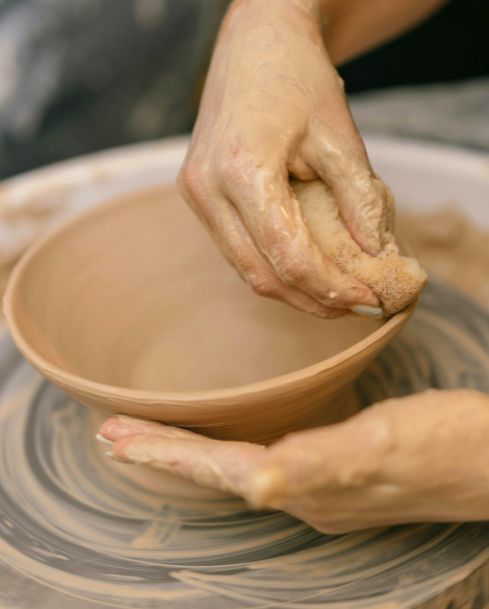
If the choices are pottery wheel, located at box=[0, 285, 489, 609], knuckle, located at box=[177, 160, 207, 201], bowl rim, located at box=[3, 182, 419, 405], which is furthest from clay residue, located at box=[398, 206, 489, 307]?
knuckle, located at box=[177, 160, 207, 201]

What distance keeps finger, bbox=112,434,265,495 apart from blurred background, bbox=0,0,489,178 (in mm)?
1094

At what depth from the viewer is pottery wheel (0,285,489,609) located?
0.69 m

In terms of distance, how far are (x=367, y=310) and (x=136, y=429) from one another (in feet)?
0.97

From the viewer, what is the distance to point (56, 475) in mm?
892

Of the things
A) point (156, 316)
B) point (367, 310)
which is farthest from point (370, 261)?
point (156, 316)

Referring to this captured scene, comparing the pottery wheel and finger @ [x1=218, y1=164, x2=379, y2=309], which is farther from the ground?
finger @ [x1=218, y1=164, x2=379, y2=309]

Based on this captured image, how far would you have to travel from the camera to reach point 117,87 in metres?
1.63

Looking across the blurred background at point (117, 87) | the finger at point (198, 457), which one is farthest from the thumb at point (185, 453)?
the blurred background at point (117, 87)

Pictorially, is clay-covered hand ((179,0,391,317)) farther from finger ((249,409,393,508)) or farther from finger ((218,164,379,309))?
finger ((249,409,393,508))

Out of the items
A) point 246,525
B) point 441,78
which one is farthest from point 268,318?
point 441,78

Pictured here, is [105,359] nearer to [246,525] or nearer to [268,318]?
[268,318]

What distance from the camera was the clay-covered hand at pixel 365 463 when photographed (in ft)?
1.79

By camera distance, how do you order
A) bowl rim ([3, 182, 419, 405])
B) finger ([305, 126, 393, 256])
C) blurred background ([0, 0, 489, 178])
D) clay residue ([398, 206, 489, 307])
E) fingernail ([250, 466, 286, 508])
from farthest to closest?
blurred background ([0, 0, 489, 178]) → clay residue ([398, 206, 489, 307]) → finger ([305, 126, 393, 256]) → bowl rim ([3, 182, 419, 405]) → fingernail ([250, 466, 286, 508])

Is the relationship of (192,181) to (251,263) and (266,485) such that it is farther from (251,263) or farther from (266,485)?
(266,485)
